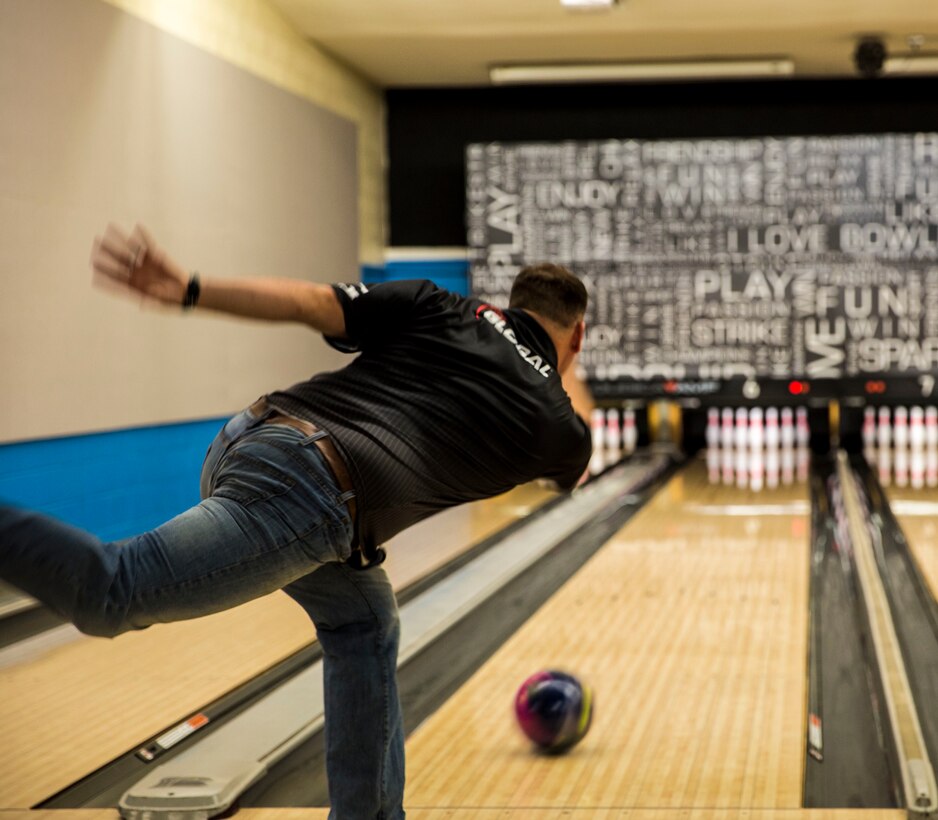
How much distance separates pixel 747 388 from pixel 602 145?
1.79 m

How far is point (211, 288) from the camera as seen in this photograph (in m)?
1.69

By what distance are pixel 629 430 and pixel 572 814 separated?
22.0 feet

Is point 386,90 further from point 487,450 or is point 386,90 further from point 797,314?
point 487,450

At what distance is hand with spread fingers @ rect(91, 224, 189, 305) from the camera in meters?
1.64

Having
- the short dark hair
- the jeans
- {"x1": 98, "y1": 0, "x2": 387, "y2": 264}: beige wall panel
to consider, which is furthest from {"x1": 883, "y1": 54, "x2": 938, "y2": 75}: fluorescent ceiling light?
the jeans

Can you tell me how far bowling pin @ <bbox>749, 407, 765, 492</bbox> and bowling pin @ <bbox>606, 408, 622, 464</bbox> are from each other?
90cm

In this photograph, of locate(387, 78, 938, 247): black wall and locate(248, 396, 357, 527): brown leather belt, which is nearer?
locate(248, 396, 357, 527): brown leather belt

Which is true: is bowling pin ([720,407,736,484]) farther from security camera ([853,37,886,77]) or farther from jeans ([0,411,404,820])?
jeans ([0,411,404,820])

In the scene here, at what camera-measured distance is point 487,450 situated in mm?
1848

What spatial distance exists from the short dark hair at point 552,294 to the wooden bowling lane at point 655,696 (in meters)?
1.00

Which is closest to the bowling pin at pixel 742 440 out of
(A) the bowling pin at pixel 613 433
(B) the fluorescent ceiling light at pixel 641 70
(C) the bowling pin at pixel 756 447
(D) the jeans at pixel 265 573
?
(C) the bowling pin at pixel 756 447

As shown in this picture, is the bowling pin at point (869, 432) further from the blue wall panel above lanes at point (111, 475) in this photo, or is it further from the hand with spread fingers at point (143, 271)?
the hand with spread fingers at point (143, 271)

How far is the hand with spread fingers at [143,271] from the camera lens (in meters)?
1.64

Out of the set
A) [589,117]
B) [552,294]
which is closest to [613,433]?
[589,117]
